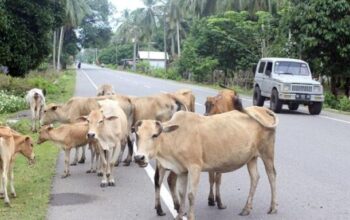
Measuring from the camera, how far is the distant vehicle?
22.4m

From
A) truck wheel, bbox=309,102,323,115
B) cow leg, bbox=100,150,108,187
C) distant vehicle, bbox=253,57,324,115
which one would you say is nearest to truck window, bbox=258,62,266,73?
distant vehicle, bbox=253,57,324,115

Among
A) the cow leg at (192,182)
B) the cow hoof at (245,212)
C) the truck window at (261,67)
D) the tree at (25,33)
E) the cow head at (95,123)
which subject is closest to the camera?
the cow leg at (192,182)

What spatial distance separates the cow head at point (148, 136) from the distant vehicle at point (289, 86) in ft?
53.9

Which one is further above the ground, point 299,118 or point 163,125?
point 163,125

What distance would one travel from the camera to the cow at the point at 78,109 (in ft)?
37.5

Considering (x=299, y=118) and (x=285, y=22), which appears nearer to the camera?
(x=299, y=118)

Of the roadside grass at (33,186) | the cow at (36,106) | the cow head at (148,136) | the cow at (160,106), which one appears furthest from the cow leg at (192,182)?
the cow at (36,106)

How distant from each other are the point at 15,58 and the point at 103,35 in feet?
226

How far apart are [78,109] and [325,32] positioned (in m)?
17.3

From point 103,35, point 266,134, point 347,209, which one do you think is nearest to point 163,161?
point 266,134

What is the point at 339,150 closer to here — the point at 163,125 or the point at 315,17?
the point at 163,125

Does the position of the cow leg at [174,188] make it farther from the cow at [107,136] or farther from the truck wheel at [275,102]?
the truck wheel at [275,102]

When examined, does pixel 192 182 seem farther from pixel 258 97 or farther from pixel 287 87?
pixel 258 97

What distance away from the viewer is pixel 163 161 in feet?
21.9
